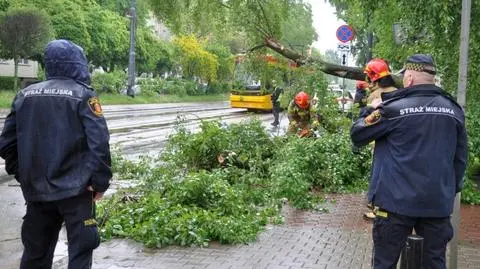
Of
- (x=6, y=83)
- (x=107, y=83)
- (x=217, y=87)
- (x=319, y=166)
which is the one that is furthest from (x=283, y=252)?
(x=217, y=87)

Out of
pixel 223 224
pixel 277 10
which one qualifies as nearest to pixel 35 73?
pixel 277 10

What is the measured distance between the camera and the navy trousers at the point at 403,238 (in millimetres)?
3947

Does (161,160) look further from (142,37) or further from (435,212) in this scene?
(142,37)

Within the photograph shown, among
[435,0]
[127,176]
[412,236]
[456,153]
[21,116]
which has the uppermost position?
[435,0]

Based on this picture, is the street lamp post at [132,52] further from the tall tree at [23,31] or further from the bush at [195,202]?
the bush at [195,202]

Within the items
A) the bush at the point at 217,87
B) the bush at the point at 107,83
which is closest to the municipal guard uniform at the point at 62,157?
the bush at the point at 107,83

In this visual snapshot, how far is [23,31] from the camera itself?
32.8 m

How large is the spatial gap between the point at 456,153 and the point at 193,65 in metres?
54.3

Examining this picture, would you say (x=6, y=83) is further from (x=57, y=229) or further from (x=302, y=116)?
(x=57, y=229)

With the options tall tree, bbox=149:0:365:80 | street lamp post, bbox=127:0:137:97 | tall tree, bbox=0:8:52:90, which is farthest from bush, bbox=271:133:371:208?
street lamp post, bbox=127:0:137:97

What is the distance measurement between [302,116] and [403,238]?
7846mm

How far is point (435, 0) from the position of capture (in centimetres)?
655

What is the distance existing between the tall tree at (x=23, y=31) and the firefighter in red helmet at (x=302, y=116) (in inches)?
948

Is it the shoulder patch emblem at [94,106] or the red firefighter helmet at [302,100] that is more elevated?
the shoulder patch emblem at [94,106]
